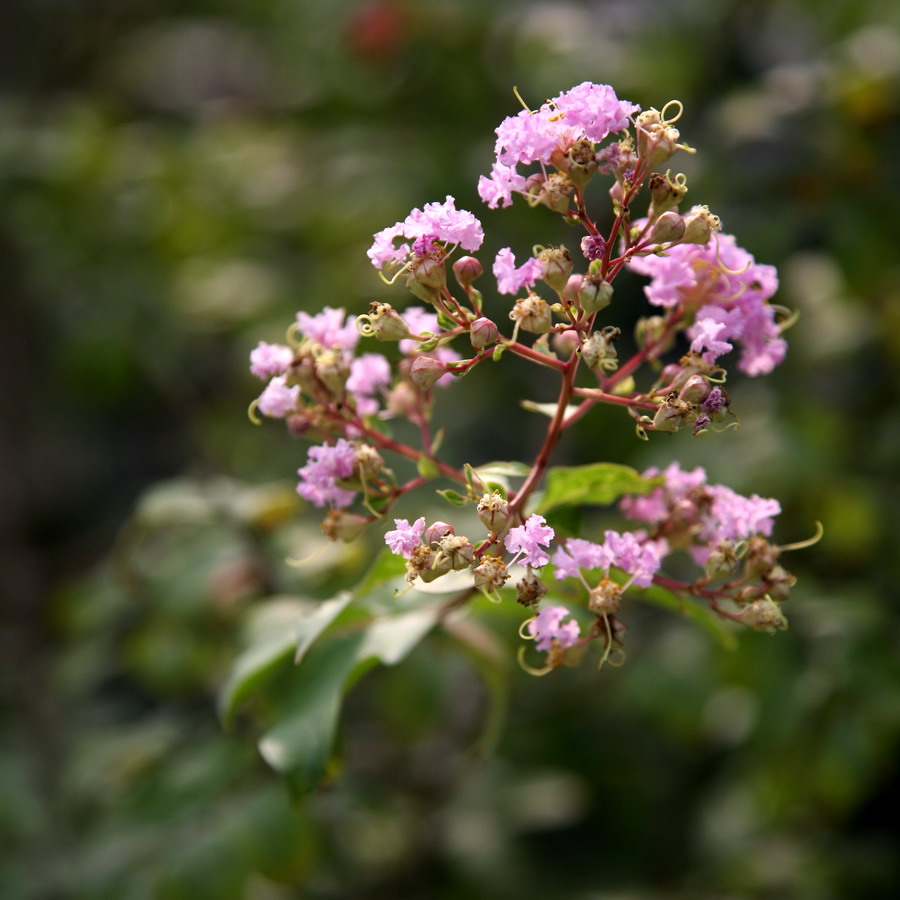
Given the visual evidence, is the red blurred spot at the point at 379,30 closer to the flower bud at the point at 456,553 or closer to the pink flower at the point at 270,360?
the pink flower at the point at 270,360

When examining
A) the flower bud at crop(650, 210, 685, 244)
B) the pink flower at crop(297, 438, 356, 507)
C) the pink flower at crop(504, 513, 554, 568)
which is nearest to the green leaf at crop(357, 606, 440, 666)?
the pink flower at crop(297, 438, 356, 507)

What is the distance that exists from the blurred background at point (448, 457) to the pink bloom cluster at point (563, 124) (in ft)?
2.21

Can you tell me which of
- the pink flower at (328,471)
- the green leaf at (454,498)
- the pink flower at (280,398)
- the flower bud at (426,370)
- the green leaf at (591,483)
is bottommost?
the green leaf at (454,498)

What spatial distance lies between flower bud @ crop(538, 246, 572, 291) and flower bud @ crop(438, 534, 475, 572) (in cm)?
25

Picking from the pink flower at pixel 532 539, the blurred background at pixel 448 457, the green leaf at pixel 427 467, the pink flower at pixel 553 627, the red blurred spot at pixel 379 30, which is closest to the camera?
the pink flower at pixel 532 539

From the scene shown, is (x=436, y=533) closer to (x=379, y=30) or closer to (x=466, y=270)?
(x=466, y=270)

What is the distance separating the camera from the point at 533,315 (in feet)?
3.10

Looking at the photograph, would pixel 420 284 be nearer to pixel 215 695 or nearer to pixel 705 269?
pixel 705 269

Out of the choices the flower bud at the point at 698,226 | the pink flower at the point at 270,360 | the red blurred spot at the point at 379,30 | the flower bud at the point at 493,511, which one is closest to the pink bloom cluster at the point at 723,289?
the flower bud at the point at 698,226

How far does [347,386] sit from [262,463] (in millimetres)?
1560

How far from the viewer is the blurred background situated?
64.6 inches

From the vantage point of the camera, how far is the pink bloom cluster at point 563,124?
3.02ft

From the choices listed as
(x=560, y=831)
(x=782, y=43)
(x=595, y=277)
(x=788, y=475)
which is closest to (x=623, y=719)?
(x=560, y=831)

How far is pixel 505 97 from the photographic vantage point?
9.34 feet
